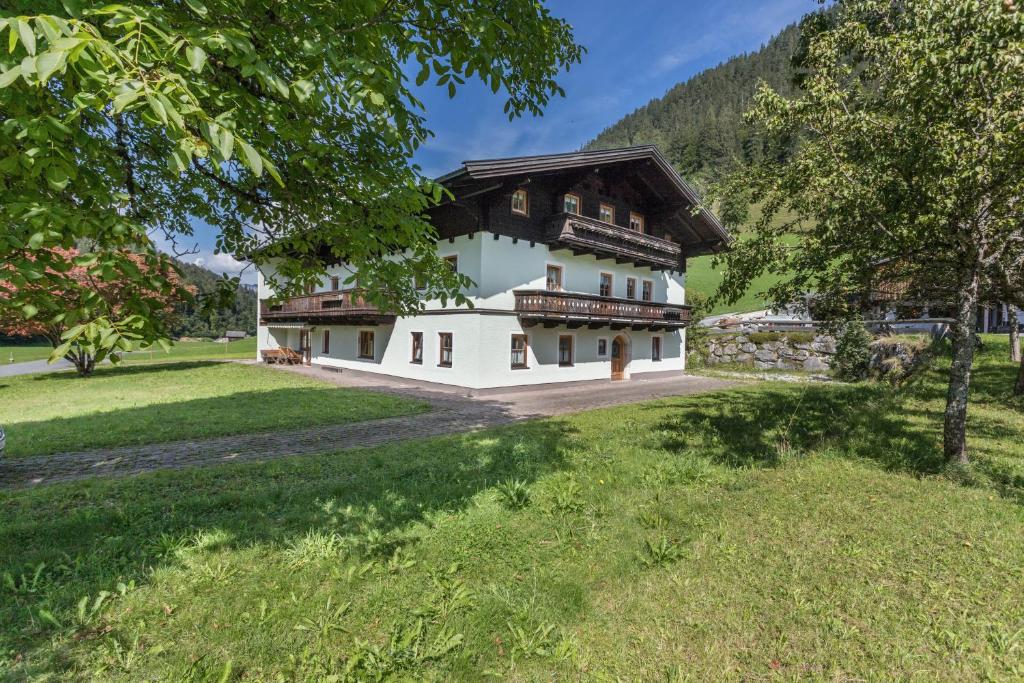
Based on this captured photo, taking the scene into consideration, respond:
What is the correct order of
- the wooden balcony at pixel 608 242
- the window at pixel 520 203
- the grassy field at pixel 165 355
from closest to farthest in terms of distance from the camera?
the window at pixel 520 203 < the wooden balcony at pixel 608 242 < the grassy field at pixel 165 355

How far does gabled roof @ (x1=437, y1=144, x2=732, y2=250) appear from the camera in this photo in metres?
14.5

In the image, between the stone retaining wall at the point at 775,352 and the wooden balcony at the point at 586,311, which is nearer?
the wooden balcony at the point at 586,311

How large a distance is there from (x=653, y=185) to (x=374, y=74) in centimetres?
2120

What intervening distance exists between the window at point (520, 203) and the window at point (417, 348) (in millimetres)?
6415

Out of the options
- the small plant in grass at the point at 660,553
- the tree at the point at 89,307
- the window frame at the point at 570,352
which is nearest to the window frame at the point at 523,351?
the window frame at the point at 570,352

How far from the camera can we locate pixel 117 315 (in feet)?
8.82

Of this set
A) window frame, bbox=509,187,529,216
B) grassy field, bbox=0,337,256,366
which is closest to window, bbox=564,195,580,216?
window frame, bbox=509,187,529,216

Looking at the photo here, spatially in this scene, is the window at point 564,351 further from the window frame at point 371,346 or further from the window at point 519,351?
the window frame at point 371,346

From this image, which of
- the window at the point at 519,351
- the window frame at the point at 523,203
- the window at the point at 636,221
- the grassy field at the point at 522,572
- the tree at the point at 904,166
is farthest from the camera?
the window at the point at 636,221

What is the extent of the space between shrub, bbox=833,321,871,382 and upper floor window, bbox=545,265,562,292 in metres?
12.1

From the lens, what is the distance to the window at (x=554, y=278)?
61.7 feet

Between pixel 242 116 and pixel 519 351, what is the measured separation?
15132 millimetres

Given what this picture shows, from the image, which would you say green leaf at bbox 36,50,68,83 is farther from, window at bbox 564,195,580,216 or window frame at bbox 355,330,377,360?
window frame at bbox 355,330,377,360

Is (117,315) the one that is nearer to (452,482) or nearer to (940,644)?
(452,482)
